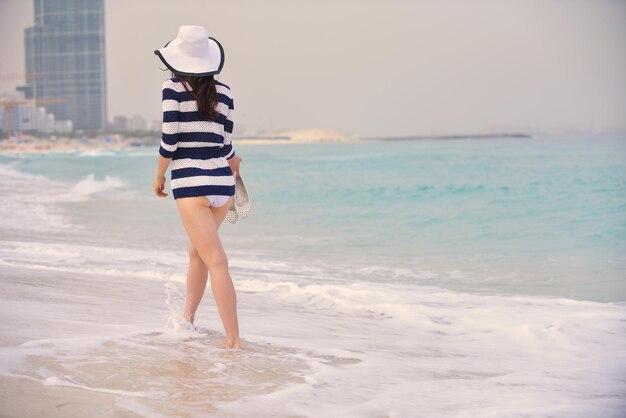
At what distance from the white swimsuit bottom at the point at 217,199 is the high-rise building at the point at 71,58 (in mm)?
65404

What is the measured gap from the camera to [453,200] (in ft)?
51.2

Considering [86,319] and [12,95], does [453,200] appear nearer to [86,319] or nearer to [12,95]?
[86,319]

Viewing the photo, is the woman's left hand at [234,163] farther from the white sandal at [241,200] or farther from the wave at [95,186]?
the wave at [95,186]

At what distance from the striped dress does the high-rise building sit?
65.4 m

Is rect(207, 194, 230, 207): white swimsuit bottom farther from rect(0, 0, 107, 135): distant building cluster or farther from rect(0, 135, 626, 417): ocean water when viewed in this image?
rect(0, 0, 107, 135): distant building cluster

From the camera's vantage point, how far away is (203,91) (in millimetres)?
3100

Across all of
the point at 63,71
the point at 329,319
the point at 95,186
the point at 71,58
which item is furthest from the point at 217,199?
the point at 63,71

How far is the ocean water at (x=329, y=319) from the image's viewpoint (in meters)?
2.74

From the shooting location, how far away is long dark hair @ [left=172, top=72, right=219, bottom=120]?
10.2ft

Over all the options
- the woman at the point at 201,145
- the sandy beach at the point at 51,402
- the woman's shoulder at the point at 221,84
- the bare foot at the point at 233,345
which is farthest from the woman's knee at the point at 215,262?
the sandy beach at the point at 51,402

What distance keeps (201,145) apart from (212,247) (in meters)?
0.42

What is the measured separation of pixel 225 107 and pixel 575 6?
21.9m

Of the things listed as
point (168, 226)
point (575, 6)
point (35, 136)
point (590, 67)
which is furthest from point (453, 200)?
point (35, 136)

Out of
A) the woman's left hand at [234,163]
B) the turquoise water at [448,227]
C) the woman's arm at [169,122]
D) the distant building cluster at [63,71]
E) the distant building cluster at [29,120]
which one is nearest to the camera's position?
the woman's arm at [169,122]
